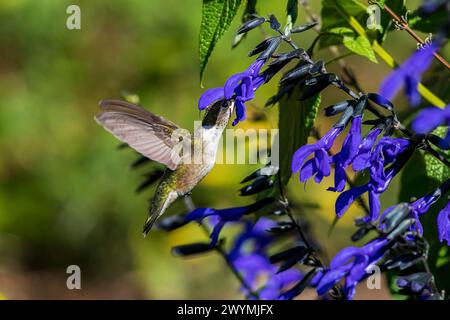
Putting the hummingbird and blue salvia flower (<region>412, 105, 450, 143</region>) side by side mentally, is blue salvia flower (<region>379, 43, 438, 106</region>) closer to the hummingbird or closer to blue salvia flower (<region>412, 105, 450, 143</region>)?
blue salvia flower (<region>412, 105, 450, 143</region>)

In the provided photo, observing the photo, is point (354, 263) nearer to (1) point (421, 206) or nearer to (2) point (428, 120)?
(1) point (421, 206)

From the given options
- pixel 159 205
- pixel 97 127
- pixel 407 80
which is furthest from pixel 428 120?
pixel 97 127

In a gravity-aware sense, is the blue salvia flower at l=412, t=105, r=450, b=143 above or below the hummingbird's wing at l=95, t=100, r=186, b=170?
below

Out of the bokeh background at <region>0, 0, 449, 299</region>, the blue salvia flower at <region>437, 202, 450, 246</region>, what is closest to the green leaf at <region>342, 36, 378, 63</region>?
the blue salvia flower at <region>437, 202, 450, 246</region>

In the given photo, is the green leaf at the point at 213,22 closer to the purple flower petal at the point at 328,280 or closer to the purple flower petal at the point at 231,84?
the purple flower petal at the point at 231,84
